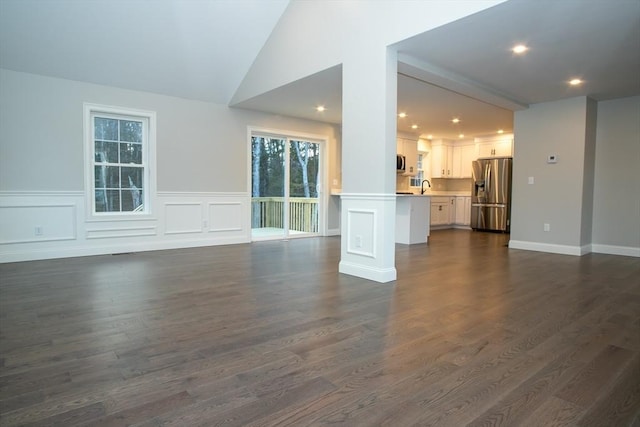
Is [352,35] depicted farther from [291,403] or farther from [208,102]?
[291,403]

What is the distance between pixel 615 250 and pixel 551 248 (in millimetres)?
901

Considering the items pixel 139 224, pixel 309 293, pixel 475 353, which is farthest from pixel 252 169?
pixel 475 353

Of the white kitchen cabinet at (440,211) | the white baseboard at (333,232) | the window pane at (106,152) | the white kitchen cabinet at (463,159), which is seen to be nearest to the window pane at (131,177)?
the window pane at (106,152)

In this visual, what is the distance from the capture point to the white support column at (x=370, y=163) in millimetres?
3695

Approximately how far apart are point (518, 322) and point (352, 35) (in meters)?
3.17

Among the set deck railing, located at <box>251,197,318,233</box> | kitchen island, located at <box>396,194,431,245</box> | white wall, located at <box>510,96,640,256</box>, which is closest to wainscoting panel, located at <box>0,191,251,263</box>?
deck railing, located at <box>251,197,318,233</box>

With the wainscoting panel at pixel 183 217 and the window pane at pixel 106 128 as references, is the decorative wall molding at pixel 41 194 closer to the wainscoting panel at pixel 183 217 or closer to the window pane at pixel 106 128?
the window pane at pixel 106 128

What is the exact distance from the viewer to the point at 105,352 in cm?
208

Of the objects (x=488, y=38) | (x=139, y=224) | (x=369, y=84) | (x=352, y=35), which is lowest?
(x=139, y=224)

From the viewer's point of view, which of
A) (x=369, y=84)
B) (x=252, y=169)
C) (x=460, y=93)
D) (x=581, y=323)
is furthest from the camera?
(x=252, y=169)

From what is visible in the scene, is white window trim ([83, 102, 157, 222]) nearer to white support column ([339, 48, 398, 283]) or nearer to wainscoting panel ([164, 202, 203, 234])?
wainscoting panel ([164, 202, 203, 234])

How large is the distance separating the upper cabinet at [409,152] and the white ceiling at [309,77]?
2454mm

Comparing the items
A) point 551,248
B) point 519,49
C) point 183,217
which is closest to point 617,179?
point 551,248

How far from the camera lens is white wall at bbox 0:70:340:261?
4656 millimetres
